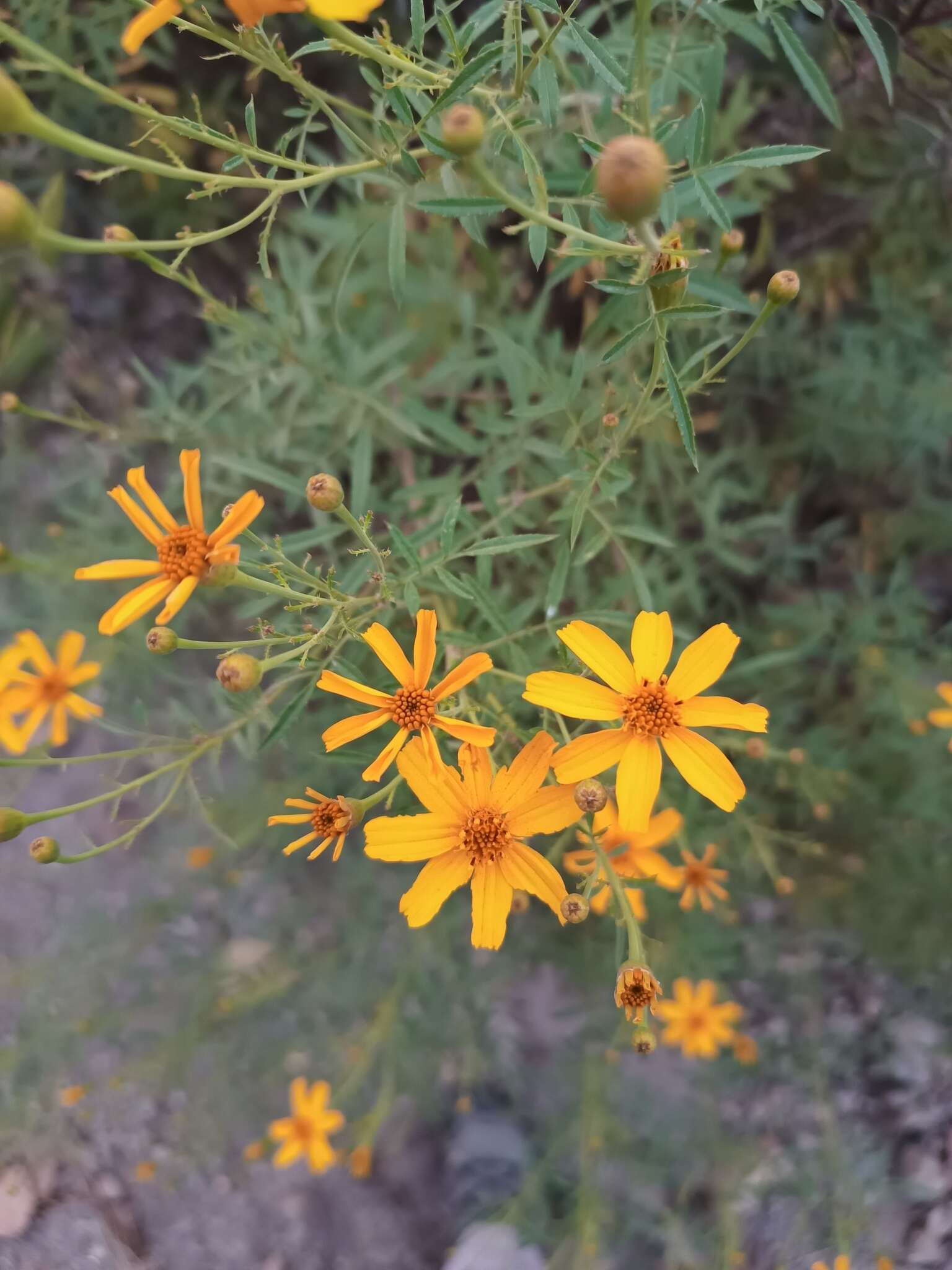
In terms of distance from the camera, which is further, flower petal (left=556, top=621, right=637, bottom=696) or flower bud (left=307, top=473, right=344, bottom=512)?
flower petal (left=556, top=621, right=637, bottom=696)

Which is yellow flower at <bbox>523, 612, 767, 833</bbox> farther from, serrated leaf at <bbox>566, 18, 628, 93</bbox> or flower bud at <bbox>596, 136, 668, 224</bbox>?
serrated leaf at <bbox>566, 18, 628, 93</bbox>

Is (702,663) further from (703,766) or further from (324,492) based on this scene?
(324,492)

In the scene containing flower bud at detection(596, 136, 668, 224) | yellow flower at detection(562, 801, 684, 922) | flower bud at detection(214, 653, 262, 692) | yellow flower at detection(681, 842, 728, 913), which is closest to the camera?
flower bud at detection(596, 136, 668, 224)

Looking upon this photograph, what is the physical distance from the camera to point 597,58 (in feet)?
4.42

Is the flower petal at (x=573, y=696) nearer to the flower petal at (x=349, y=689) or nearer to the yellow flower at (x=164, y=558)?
the flower petal at (x=349, y=689)

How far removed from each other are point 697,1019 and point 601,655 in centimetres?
184

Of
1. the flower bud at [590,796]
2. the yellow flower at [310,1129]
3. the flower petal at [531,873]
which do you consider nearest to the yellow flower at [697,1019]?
the yellow flower at [310,1129]

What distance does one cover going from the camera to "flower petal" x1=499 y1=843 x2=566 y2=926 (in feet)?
4.56

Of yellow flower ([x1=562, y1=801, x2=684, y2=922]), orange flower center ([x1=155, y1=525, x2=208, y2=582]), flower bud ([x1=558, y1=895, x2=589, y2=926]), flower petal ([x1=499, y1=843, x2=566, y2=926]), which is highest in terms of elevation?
orange flower center ([x1=155, y1=525, x2=208, y2=582])

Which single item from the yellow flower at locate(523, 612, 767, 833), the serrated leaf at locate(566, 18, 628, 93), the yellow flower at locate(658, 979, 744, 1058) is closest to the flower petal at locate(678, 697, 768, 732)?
the yellow flower at locate(523, 612, 767, 833)

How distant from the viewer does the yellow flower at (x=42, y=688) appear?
2271 mm

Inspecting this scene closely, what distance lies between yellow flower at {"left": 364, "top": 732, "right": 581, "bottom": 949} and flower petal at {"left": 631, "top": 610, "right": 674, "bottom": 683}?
201 millimetres

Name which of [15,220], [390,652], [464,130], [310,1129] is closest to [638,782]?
[390,652]

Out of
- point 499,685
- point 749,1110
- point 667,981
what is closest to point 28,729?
point 499,685
